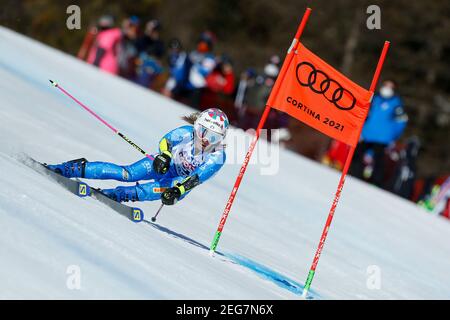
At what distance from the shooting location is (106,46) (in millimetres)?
21609

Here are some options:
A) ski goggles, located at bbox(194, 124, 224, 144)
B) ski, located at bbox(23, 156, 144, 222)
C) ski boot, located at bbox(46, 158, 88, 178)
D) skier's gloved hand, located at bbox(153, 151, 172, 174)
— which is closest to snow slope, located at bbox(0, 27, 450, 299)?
ski, located at bbox(23, 156, 144, 222)

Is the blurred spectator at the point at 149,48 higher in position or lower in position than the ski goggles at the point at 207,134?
higher

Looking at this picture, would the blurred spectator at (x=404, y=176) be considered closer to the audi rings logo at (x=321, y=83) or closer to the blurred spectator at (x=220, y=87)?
the blurred spectator at (x=220, y=87)

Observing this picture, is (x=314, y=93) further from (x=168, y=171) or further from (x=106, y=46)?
(x=106, y=46)

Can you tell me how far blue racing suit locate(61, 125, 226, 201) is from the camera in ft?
27.9

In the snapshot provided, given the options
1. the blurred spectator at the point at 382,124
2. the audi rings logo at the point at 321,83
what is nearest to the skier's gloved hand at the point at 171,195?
the audi rings logo at the point at 321,83

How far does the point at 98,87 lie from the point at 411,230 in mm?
6695

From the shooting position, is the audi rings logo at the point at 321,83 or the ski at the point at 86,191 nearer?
the ski at the point at 86,191

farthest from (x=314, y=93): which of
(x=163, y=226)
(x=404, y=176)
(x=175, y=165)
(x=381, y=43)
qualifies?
(x=381, y=43)

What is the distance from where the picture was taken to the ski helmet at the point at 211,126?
8.40 m

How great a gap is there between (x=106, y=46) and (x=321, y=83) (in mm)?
13519

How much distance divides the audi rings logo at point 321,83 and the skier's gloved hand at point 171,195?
147 cm

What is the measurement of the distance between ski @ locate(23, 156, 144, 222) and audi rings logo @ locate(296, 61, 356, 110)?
6.03 feet

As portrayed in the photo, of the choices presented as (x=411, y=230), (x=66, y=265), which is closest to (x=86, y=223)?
(x=66, y=265)
